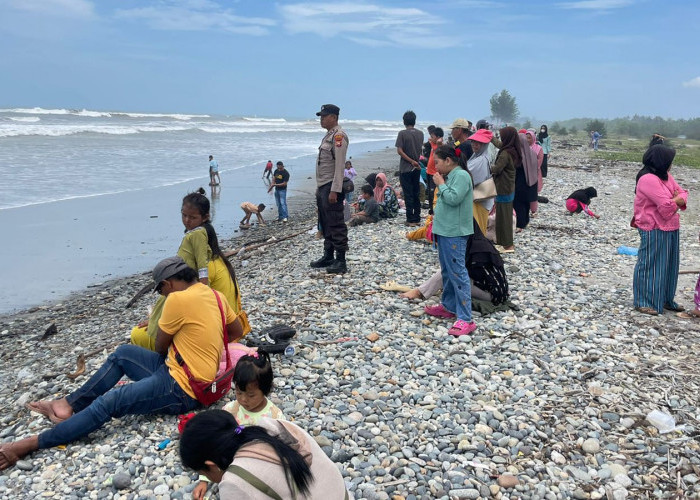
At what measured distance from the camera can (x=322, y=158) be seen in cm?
757

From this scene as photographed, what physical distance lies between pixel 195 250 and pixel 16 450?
2.07m

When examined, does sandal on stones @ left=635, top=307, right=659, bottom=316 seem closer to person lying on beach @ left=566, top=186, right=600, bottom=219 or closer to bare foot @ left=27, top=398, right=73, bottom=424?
bare foot @ left=27, top=398, right=73, bottom=424

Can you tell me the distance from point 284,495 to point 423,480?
1.60m

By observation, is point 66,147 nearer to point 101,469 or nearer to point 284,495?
point 101,469

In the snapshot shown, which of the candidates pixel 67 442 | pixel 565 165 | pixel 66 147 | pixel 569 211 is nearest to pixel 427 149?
pixel 569 211

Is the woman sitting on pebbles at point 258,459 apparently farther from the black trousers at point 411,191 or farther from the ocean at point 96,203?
the black trousers at point 411,191

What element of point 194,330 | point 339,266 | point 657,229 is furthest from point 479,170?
point 194,330

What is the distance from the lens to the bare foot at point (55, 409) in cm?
426

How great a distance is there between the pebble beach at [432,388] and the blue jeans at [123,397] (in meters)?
0.14

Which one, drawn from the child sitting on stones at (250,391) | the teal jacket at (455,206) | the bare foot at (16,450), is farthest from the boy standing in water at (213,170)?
the child sitting on stones at (250,391)

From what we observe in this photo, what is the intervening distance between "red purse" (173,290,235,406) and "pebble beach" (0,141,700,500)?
0.36 meters

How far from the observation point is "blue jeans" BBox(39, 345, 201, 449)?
4047mm

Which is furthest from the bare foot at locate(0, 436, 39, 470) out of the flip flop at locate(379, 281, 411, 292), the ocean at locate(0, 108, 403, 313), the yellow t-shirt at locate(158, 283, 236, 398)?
the ocean at locate(0, 108, 403, 313)

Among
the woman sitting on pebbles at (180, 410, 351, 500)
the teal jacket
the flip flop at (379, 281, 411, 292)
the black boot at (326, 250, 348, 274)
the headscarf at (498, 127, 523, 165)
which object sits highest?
the headscarf at (498, 127, 523, 165)
